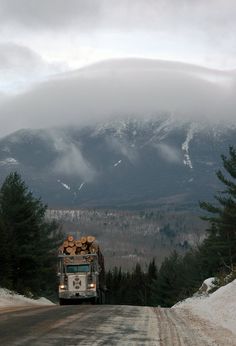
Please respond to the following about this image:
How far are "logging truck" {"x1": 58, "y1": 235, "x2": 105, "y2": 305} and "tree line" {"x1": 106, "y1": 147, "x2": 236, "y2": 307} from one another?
8212mm

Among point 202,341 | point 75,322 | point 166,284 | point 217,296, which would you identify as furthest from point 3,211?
point 166,284

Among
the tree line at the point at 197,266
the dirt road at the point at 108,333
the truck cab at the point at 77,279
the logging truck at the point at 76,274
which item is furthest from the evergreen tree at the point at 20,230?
the dirt road at the point at 108,333

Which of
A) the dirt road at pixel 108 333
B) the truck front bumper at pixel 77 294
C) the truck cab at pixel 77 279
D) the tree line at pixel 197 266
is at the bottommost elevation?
the dirt road at pixel 108 333

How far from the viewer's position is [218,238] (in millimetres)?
59781

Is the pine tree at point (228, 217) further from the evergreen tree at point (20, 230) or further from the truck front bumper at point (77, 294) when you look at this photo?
the truck front bumper at point (77, 294)

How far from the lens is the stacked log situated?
37438mm

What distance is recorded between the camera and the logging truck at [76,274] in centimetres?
3672

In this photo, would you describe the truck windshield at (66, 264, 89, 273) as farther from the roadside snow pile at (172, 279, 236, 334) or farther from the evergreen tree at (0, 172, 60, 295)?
the roadside snow pile at (172, 279, 236, 334)

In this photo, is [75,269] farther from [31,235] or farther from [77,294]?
[31,235]

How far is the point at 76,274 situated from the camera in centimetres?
3675

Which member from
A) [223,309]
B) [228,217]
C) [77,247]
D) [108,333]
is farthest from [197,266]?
[108,333]

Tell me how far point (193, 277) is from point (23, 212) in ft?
126

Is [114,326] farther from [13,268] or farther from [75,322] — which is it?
[13,268]

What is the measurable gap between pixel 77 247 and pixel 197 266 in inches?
1777
